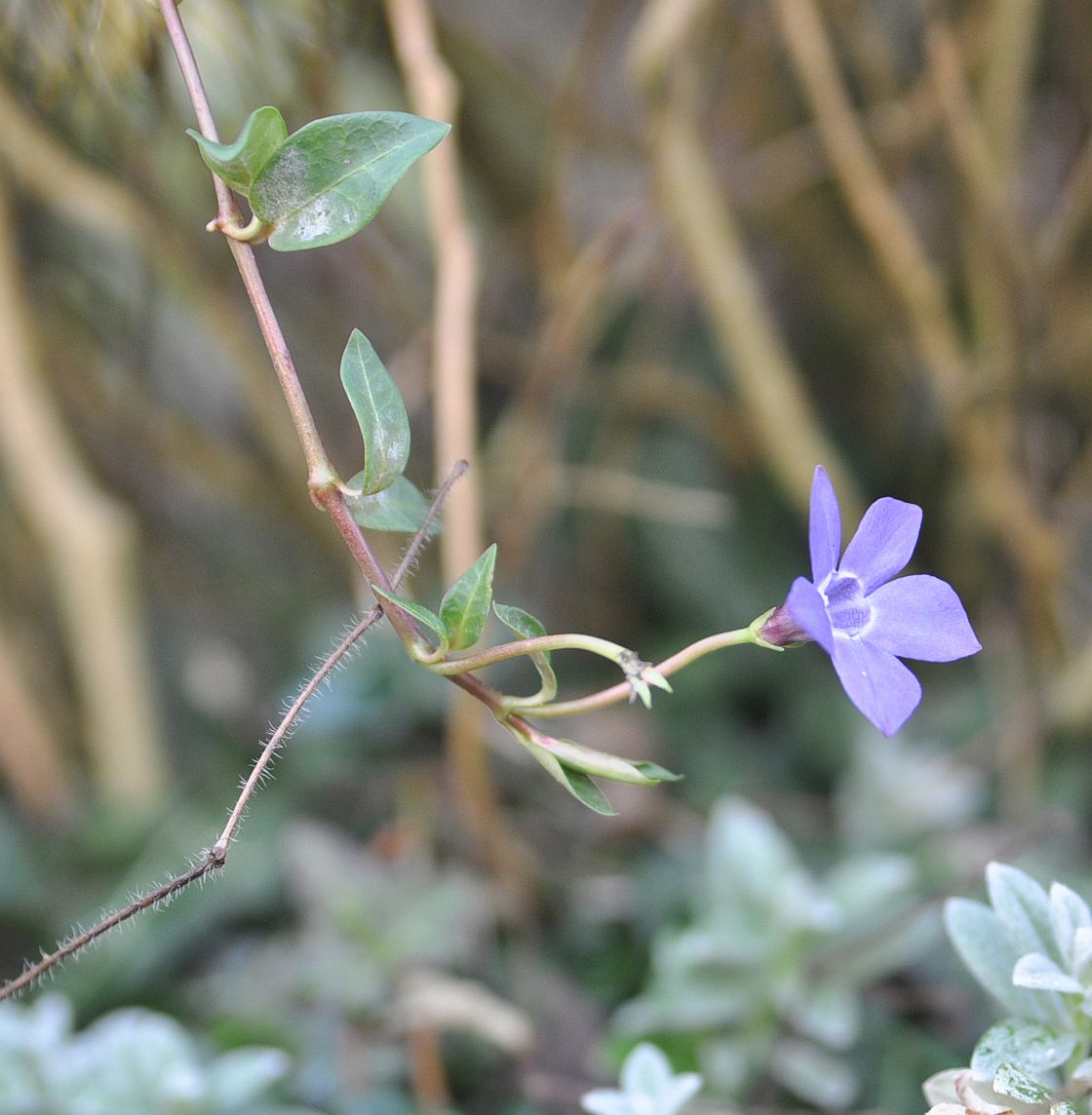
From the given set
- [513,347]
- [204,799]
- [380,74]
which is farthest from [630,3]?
[204,799]

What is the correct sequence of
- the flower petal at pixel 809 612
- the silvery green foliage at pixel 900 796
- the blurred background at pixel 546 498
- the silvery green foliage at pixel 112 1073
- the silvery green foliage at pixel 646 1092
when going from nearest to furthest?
the flower petal at pixel 809 612, the silvery green foliage at pixel 646 1092, the silvery green foliage at pixel 112 1073, the blurred background at pixel 546 498, the silvery green foliage at pixel 900 796

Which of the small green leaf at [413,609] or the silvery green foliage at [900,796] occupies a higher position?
the small green leaf at [413,609]

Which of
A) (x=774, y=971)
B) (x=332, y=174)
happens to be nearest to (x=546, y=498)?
(x=774, y=971)

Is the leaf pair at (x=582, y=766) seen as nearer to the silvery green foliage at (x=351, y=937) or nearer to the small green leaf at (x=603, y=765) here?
the small green leaf at (x=603, y=765)

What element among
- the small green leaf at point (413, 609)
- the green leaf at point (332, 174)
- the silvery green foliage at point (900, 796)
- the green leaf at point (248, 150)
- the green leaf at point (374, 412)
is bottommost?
the silvery green foliage at point (900, 796)

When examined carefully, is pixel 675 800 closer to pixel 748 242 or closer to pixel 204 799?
pixel 204 799

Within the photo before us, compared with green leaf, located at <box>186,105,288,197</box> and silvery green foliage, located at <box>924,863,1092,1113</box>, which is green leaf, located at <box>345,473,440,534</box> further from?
silvery green foliage, located at <box>924,863,1092,1113</box>

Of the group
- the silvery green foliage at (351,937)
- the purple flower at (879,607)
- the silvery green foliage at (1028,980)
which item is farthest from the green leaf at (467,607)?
Answer: the silvery green foliage at (351,937)

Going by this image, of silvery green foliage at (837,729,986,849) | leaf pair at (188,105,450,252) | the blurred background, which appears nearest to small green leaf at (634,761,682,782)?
leaf pair at (188,105,450,252)

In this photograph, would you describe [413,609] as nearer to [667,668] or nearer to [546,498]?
[667,668]
